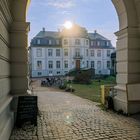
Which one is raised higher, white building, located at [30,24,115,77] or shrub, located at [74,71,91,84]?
Answer: white building, located at [30,24,115,77]

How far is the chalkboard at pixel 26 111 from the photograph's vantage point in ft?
23.6

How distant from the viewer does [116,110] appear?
9508 millimetres

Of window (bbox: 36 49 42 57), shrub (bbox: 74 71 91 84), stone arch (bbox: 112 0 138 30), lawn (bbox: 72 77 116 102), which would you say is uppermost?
window (bbox: 36 49 42 57)

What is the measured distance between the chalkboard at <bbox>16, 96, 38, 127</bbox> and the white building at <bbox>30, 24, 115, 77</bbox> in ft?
154

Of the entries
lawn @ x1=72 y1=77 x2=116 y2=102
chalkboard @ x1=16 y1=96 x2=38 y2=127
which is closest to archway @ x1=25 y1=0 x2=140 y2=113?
chalkboard @ x1=16 y1=96 x2=38 y2=127

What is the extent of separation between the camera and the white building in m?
55.1

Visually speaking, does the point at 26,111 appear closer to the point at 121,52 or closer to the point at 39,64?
the point at 121,52

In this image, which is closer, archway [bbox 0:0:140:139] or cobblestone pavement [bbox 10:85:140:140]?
cobblestone pavement [bbox 10:85:140:140]

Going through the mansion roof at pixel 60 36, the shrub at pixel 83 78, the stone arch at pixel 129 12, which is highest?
the mansion roof at pixel 60 36

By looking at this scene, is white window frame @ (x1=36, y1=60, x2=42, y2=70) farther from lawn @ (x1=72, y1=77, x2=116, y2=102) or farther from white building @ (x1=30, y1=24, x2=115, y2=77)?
lawn @ (x1=72, y1=77, x2=116, y2=102)

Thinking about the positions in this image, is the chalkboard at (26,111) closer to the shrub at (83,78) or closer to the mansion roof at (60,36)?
the shrub at (83,78)

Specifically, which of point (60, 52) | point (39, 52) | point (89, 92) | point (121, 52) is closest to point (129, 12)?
point (121, 52)

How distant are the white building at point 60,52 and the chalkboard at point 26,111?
154 feet

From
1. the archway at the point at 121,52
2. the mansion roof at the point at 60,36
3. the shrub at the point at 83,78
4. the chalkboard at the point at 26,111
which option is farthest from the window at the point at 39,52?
the chalkboard at the point at 26,111
